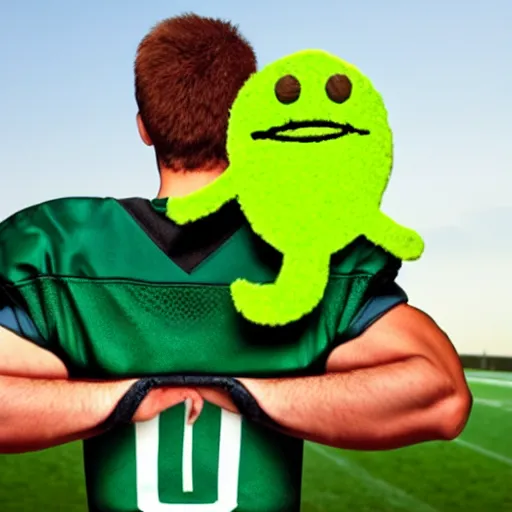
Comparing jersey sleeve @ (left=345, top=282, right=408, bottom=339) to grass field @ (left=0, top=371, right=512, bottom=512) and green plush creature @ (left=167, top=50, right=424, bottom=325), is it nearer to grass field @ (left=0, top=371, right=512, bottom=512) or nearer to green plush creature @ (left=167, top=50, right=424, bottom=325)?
green plush creature @ (left=167, top=50, right=424, bottom=325)

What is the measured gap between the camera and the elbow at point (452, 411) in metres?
2.07

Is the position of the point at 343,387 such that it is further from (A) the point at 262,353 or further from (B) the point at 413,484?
(B) the point at 413,484

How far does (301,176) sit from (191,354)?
452 millimetres

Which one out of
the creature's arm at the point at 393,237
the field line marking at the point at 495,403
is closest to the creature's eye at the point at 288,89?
the creature's arm at the point at 393,237

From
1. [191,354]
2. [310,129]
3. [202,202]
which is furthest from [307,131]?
Result: [191,354]

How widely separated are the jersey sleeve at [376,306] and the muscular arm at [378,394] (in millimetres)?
14

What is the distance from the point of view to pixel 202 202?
81.9 inches

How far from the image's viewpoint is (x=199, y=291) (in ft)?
6.84

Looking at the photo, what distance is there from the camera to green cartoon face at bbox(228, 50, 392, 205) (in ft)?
6.73

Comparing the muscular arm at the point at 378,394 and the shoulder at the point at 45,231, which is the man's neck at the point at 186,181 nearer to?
the shoulder at the point at 45,231

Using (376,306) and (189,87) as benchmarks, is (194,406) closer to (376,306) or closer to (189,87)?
(376,306)

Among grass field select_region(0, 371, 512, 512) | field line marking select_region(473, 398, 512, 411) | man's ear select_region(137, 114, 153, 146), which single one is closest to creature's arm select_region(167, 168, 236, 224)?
man's ear select_region(137, 114, 153, 146)

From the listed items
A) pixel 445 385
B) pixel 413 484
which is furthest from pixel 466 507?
pixel 445 385

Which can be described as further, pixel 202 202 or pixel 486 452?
pixel 486 452
